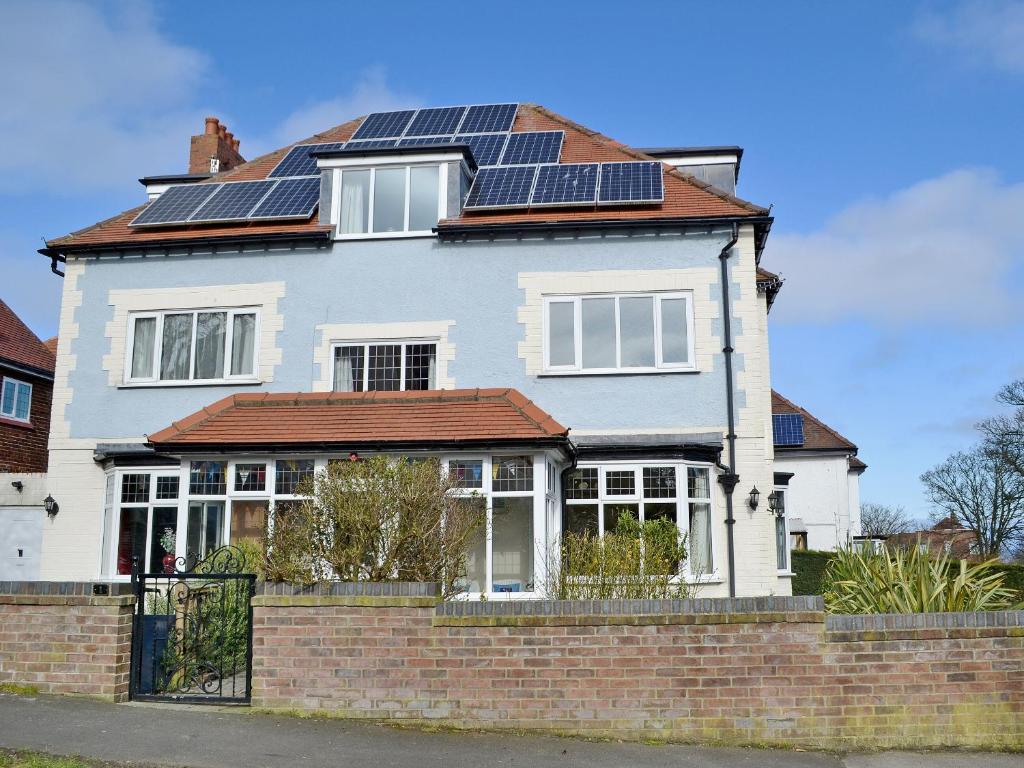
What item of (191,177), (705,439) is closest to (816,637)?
(705,439)

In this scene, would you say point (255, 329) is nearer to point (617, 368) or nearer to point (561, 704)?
point (617, 368)

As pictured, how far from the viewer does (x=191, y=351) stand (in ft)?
58.1

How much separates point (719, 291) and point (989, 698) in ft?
29.6

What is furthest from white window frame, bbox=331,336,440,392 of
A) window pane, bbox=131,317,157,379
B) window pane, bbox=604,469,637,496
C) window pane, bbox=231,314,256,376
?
window pane, bbox=604,469,637,496

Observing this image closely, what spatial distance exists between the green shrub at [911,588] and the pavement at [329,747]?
160 cm

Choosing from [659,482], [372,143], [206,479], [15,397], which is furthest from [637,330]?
[15,397]

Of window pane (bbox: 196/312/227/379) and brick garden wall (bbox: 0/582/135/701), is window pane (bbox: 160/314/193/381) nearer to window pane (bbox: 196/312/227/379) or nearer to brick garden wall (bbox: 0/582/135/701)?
window pane (bbox: 196/312/227/379)

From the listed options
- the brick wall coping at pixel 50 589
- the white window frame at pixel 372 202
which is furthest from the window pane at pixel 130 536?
the brick wall coping at pixel 50 589

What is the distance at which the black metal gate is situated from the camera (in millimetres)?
9648

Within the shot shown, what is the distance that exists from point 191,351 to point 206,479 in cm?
362

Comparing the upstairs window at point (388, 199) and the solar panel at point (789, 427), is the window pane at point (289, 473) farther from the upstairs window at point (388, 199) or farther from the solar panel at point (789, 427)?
the solar panel at point (789, 427)

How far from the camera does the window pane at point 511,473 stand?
46.9 ft

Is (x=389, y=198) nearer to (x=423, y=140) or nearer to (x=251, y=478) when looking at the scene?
(x=423, y=140)

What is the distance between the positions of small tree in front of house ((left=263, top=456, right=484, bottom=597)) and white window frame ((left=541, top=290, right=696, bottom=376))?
652 centimetres
